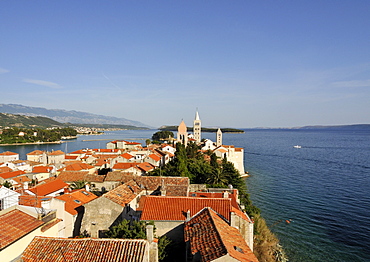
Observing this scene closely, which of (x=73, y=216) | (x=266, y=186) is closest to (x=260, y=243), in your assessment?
(x=73, y=216)

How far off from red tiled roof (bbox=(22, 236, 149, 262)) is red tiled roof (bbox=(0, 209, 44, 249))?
62 centimetres

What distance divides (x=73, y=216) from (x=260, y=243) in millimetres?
15266

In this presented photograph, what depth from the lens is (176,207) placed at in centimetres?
1712

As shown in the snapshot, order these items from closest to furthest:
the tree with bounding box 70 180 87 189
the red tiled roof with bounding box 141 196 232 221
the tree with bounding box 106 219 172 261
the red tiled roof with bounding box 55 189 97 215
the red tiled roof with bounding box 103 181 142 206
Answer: the tree with bounding box 106 219 172 261, the red tiled roof with bounding box 141 196 232 221, the red tiled roof with bounding box 103 181 142 206, the red tiled roof with bounding box 55 189 97 215, the tree with bounding box 70 180 87 189

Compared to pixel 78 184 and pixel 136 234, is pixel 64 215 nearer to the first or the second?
pixel 136 234

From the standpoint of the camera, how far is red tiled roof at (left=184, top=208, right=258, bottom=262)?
11162mm

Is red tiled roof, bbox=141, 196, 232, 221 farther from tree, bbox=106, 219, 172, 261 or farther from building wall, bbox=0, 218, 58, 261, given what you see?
building wall, bbox=0, 218, 58, 261

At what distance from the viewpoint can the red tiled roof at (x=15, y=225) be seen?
928 cm

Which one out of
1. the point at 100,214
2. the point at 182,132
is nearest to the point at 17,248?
the point at 100,214

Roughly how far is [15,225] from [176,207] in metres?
9.41

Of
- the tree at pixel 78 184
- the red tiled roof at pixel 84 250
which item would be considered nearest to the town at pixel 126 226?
the red tiled roof at pixel 84 250

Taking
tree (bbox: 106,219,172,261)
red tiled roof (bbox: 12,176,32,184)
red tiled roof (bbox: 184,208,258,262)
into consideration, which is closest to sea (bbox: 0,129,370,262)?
red tiled roof (bbox: 184,208,258,262)

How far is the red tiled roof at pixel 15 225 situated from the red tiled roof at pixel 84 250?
2.02ft

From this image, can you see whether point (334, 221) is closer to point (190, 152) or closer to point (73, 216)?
point (73, 216)
